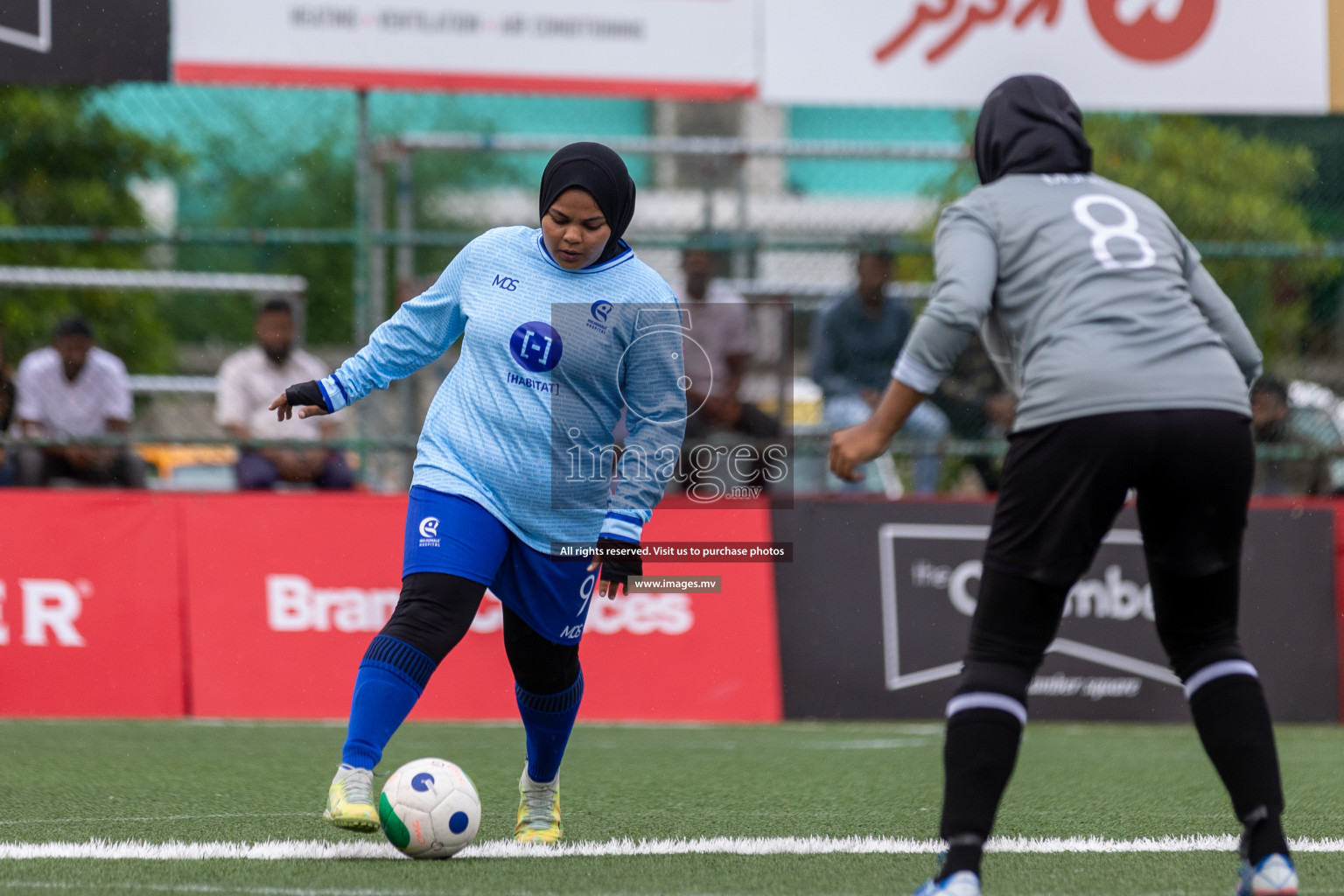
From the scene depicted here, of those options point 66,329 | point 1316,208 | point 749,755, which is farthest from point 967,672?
point 1316,208

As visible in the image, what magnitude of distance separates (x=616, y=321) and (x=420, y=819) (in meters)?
1.41

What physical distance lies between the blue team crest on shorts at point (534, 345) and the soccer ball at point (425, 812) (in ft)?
3.59

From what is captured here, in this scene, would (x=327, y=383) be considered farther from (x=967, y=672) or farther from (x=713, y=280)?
(x=713, y=280)

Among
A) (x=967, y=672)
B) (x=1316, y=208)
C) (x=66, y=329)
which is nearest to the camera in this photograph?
(x=967, y=672)

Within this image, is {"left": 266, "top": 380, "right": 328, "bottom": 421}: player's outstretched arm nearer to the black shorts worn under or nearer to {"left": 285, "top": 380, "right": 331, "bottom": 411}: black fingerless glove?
{"left": 285, "top": 380, "right": 331, "bottom": 411}: black fingerless glove

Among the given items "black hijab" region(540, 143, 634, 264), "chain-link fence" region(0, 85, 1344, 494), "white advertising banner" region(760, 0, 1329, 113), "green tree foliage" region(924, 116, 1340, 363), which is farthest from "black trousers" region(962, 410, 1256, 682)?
"white advertising banner" region(760, 0, 1329, 113)

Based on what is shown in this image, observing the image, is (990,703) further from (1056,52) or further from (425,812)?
(1056,52)

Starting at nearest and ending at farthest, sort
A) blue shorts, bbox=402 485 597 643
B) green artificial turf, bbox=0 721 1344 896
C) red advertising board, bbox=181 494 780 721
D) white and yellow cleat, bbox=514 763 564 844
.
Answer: green artificial turf, bbox=0 721 1344 896 → blue shorts, bbox=402 485 597 643 → white and yellow cleat, bbox=514 763 564 844 → red advertising board, bbox=181 494 780 721

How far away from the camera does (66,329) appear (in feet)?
29.3

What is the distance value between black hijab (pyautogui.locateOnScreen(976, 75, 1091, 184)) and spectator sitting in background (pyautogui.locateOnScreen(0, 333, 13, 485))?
21.4 ft

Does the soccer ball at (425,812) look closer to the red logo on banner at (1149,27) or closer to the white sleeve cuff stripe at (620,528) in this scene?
the white sleeve cuff stripe at (620,528)

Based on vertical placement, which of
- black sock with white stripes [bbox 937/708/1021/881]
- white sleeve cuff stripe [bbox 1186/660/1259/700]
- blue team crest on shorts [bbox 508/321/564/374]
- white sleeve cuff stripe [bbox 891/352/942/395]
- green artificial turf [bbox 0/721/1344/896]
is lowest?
green artificial turf [bbox 0/721/1344/896]

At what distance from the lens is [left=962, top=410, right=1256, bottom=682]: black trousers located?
3.22 meters

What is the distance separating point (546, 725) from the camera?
4441 mm
